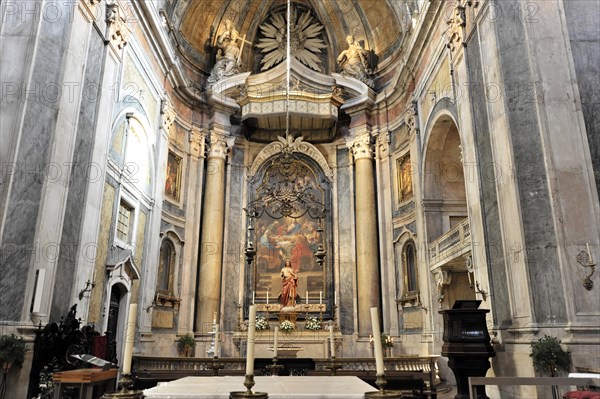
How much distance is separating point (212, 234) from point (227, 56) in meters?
6.27

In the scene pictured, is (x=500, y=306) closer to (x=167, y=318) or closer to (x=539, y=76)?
(x=539, y=76)

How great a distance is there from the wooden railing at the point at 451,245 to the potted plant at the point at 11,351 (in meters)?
7.76

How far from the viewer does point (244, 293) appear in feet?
49.8

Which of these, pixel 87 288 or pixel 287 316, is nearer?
pixel 87 288

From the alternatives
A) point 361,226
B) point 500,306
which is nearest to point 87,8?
point 500,306

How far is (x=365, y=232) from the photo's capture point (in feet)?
49.1

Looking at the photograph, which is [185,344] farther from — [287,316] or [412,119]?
[412,119]

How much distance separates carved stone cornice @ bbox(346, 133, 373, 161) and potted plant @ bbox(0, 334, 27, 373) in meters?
11.7

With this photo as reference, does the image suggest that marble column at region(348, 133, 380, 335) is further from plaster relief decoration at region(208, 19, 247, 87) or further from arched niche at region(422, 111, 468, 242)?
plaster relief decoration at region(208, 19, 247, 87)

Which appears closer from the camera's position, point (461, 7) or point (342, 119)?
point (461, 7)

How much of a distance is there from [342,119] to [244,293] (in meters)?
7.02

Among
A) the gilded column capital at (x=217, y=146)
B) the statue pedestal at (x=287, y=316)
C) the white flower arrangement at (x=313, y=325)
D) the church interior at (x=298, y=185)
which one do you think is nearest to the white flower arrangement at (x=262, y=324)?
the church interior at (x=298, y=185)

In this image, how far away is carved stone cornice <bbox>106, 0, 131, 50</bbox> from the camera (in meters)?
9.32

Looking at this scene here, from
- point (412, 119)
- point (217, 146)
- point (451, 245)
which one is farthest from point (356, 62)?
point (451, 245)
